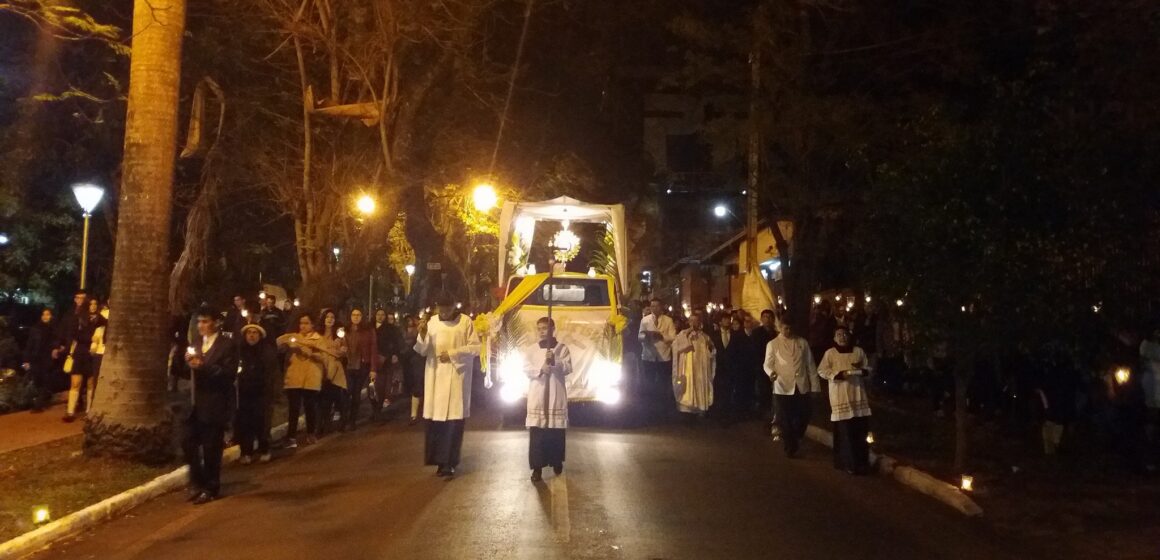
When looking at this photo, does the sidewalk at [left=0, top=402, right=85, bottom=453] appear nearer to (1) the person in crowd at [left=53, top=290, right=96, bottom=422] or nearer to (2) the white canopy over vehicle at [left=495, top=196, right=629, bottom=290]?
(1) the person in crowd at [left=53, top=290, right=96, bottom=422]

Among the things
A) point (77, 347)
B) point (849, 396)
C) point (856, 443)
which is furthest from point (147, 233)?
point (856, 443)

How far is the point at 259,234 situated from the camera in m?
32.8

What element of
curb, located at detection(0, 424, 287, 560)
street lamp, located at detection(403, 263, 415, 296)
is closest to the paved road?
curb, located at detection(0, 424, 287, 560)

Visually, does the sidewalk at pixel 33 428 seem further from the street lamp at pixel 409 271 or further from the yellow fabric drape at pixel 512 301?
the street lamp at pixel 409 271

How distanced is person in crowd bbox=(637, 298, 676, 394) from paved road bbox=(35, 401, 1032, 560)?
5.47m

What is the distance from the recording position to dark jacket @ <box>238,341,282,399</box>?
516 inches

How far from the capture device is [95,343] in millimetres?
15938

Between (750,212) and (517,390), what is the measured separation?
8.01 meters

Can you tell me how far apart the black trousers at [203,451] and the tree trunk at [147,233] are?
196 centimetres

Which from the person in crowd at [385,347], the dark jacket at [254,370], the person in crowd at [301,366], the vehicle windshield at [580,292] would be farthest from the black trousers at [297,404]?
the vehicle windshield at [580,292]

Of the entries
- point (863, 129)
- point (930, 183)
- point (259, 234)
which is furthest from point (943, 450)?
point (259, 234)

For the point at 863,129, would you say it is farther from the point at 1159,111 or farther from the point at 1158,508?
the point at 1158,508

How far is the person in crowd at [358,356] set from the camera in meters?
17.2

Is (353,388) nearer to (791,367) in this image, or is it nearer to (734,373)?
(734,373)
